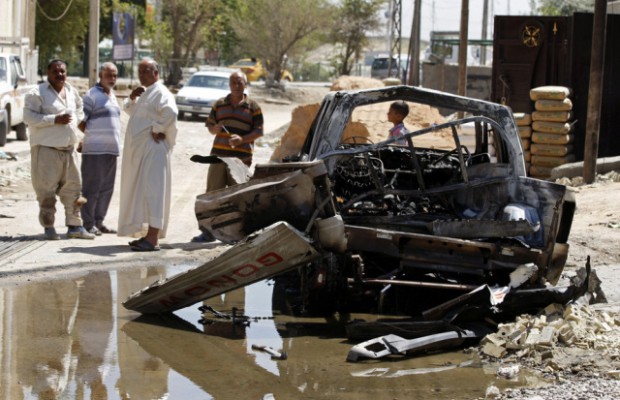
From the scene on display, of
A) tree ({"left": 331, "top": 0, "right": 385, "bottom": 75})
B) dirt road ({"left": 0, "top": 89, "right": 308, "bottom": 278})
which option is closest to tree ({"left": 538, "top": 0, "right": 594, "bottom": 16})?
tree ({"left": 331, "top": 0, "right": 385, "bottom": 75})

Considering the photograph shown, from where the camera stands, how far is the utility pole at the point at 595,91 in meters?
15.4

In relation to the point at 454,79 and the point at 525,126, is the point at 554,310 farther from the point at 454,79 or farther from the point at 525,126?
the point at 454,79

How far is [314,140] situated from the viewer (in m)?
8.16

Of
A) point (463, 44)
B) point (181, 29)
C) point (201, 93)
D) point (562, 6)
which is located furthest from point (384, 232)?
point (562, 6)

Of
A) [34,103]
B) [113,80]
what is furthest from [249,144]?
[34,103]

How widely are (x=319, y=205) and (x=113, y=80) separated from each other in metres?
4.50

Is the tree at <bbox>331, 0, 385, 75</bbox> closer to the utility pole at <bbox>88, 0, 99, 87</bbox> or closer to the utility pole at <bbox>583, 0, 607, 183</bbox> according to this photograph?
the utility pole at <bbox>88, 0, 99, 87</bbox>

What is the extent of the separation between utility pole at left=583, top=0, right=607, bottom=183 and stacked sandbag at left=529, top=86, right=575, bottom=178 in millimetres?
1609

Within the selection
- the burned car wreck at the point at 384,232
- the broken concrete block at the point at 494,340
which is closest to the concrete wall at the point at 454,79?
the burned car wreck at the point at 384,232

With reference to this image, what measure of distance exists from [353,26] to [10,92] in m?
46.3

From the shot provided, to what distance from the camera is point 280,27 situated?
179 feet

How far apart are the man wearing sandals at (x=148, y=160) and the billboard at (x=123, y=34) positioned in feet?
102

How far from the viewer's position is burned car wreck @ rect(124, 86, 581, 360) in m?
7.11

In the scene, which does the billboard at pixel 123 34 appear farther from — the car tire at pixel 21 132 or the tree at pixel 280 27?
the car tire at pixel 21 132
